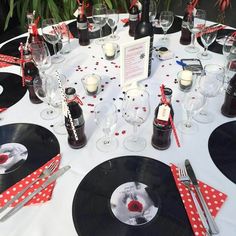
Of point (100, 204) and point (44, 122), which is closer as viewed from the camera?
point (100, 204)

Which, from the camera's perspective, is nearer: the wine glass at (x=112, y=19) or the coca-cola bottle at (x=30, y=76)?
the coca-cola bottle at (x=30, y=76)

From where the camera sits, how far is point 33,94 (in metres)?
1.12

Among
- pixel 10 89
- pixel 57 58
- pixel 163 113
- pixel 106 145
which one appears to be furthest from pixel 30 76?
pixel 163 113

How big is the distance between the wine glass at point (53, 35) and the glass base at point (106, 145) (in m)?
0.59

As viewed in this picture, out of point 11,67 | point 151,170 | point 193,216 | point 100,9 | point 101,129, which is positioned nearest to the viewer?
point 193,216

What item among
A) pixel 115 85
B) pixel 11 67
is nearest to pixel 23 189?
pixel 115 85

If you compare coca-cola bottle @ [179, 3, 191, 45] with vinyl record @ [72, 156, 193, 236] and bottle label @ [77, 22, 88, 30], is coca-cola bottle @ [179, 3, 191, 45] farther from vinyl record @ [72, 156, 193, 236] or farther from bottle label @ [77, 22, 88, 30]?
vinyl record @ [72, 156, 193, 236]

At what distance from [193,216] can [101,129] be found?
1.39 feet

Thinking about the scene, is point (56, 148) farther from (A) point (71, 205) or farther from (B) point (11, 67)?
(B) point (11, 67)

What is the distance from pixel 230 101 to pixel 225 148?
0.63ft

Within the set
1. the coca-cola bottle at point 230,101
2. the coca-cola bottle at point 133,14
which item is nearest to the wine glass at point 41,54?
the coca-cola bottle at point 133,14

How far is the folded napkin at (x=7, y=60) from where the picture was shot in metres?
1.34

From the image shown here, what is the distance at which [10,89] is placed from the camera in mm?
1191

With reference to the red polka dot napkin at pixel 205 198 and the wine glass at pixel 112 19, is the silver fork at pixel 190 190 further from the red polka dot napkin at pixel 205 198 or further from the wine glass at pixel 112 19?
the wine glass at pixel 112 19
